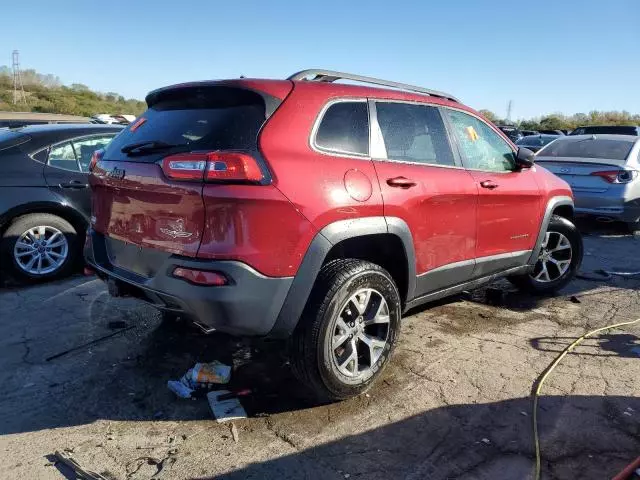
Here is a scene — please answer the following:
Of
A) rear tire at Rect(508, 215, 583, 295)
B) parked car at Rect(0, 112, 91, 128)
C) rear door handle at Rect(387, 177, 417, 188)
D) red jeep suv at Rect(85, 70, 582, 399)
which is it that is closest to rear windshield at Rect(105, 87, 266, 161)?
red jeep suv at Rect(85, 70, 582, 399)

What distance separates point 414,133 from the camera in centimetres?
369

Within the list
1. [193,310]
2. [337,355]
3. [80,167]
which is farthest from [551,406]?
[80,167]

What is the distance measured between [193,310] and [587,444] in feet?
7.07

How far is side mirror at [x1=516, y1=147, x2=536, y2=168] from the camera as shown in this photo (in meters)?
4.50

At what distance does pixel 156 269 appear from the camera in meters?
2.91

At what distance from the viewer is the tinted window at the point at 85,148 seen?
5.71 m

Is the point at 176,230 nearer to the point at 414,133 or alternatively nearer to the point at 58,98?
the point at 414,133

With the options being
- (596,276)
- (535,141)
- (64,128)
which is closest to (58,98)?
(535,141)

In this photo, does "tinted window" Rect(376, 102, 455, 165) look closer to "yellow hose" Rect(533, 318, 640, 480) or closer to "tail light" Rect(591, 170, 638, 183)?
"yellow hose" Rect(533, 318, 640, 480)

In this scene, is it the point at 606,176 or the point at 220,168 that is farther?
the point at 606,176

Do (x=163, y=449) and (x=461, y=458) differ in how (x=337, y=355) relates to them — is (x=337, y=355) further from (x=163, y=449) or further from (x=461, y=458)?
(x=163, y=449)

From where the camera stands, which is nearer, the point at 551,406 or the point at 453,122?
the point at 551,406

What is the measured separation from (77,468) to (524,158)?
3.92 meters

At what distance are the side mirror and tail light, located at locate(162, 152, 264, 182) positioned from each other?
2.74m
